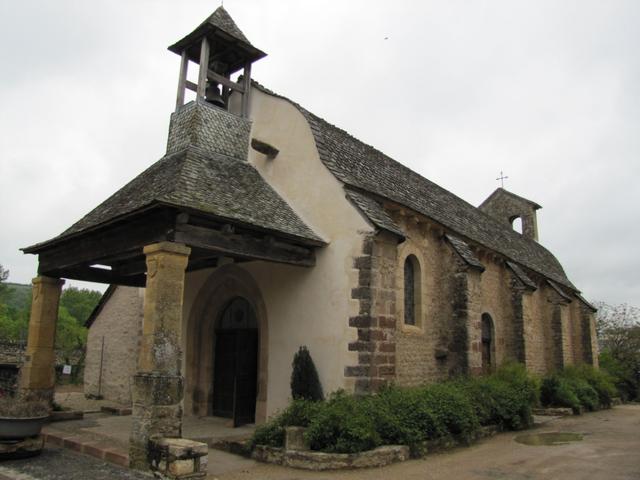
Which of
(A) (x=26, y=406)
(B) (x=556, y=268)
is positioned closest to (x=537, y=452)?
(A) (x=26, y=406)

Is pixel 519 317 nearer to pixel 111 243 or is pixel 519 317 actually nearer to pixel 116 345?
pixel 111 243

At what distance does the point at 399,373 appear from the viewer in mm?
11594

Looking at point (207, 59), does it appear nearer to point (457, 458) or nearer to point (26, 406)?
point (26, 406)

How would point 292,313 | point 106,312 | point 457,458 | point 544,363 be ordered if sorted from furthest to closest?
1. point 544,363
2. point 106,312
3. point 292,313
4. point 457,458

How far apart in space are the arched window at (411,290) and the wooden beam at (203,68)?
6291 mm

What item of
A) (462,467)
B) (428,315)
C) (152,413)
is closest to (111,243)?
(152,413)

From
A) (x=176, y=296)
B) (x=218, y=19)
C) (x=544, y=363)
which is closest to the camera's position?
(x=176, y=296)

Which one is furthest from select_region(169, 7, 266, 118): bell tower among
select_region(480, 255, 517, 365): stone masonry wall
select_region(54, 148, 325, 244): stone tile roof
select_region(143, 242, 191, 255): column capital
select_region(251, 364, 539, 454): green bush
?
select_region(480, 255, 517, 365): stone masonry wall

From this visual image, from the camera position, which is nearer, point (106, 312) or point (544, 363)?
point (106, 312)

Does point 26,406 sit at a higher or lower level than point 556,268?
lower

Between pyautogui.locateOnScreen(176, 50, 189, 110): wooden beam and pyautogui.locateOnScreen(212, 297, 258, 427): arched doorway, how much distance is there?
4.95 meters

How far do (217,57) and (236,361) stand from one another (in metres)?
7.52

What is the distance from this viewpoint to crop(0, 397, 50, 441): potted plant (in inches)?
311

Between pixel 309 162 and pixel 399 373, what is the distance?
5.12 m
